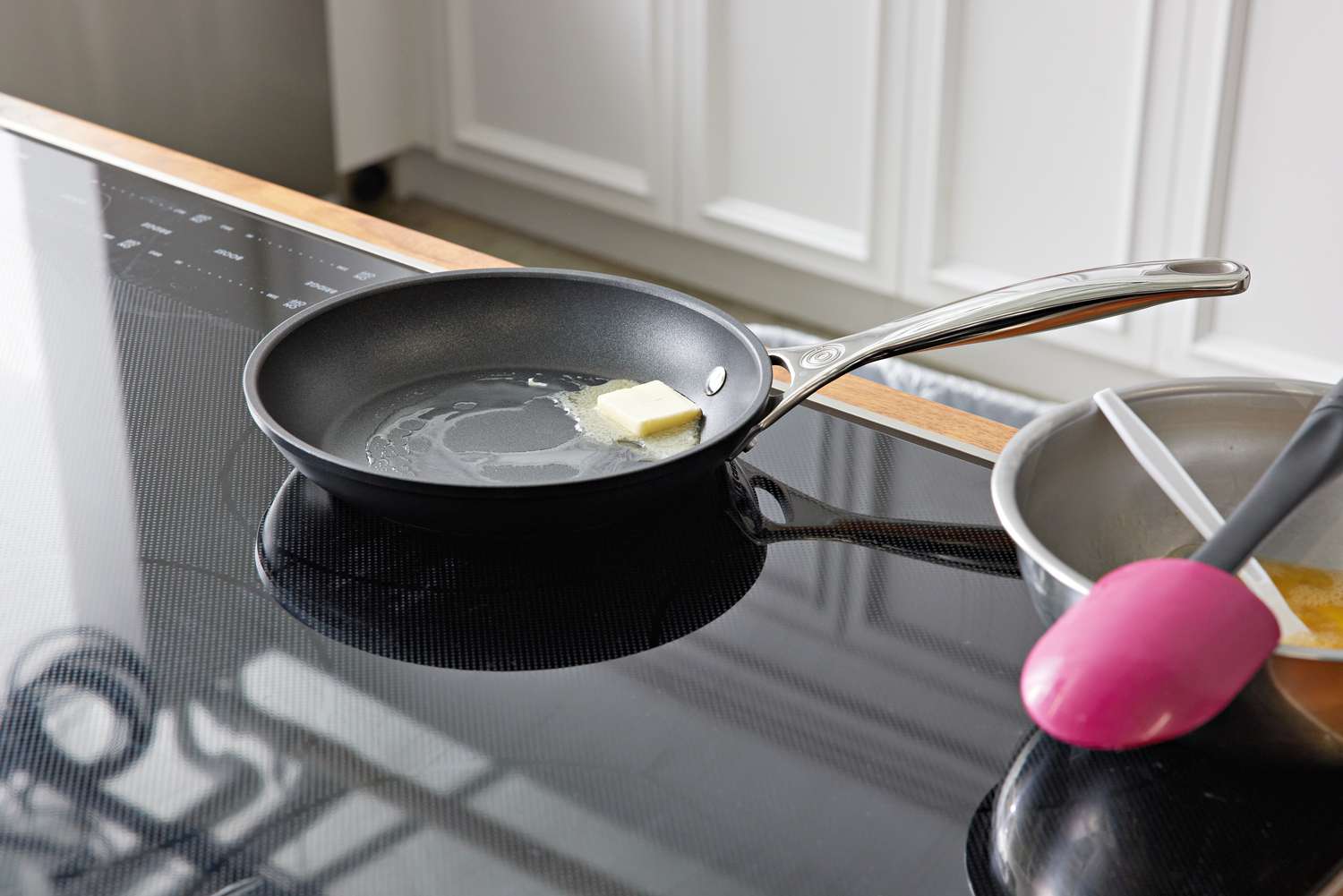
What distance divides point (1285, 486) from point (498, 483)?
272mm

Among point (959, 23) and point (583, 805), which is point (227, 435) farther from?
point (959, 23)

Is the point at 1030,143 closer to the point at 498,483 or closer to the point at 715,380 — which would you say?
the point at 715,380

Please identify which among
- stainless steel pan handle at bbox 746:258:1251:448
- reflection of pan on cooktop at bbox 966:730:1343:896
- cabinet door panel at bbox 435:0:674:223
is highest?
stainless steel pan handle at bbox 746:258:1251:448

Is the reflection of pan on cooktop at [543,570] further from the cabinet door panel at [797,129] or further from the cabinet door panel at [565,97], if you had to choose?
the cabinet door panel at [565,97]

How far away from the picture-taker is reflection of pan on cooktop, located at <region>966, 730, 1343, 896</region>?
1.31 feet

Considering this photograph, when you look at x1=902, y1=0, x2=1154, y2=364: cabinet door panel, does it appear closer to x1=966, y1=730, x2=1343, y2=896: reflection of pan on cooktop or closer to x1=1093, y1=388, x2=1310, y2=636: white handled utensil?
x1=1093, y1=388, x2=1310, y2=636: white handled utensil

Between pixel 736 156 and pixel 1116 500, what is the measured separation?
1.71 meters

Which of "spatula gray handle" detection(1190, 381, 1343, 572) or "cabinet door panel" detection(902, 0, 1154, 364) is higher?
"spatula gray handle" detection(1190, 381, 1343, 572)

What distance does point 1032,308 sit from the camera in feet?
1.87

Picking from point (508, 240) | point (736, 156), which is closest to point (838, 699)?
point (736, 156)

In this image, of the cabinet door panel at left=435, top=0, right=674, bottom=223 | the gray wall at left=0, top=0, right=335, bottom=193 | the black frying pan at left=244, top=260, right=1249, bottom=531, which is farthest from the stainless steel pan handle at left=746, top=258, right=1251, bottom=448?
the gray wall at left=0, top=0, right=335, bottom=193

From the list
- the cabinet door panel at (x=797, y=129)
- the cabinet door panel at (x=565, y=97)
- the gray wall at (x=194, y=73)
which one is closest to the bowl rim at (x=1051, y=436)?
the cabinet door panel at (x=797, y=129)

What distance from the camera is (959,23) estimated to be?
183cm

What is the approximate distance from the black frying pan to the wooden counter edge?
0.28ft
